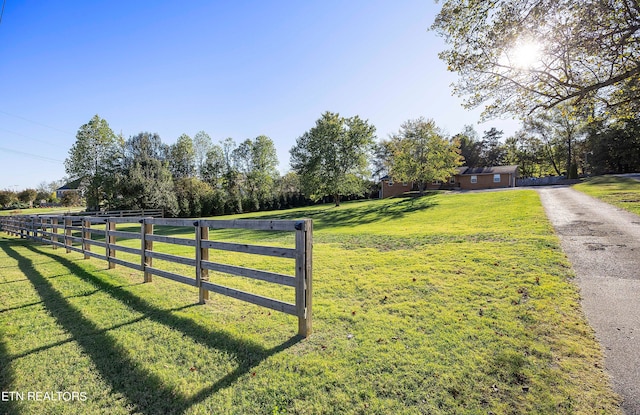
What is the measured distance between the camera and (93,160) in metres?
34.6

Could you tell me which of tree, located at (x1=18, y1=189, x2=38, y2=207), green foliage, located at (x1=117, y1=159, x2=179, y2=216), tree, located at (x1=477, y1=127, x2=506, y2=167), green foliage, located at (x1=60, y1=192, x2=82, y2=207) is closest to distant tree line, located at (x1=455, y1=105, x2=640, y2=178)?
tree, located at (x1=477, y1=127, x2=506, y2=167)

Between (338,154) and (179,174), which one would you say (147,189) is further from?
(338,154)

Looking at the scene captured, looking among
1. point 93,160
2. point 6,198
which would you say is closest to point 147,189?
point 93,160

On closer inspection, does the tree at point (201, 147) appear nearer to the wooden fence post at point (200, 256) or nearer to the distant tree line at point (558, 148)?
the wooden fence post at point (200, 256)

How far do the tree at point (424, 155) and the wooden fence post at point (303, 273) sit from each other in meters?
27.1

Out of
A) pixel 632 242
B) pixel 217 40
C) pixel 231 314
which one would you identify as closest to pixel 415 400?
pixel 231 314

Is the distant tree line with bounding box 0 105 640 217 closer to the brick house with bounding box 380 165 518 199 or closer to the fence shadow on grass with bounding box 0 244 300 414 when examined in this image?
the brick house with bounding box 380 165 518 199

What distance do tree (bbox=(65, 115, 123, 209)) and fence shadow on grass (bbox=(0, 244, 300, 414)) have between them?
35.4 meters

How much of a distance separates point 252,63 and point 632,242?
16760mm

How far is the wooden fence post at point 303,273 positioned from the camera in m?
3.53

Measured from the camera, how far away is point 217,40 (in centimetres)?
1298

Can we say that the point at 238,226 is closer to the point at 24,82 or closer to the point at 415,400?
the point at 415,400

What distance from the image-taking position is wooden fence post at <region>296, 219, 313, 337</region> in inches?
139

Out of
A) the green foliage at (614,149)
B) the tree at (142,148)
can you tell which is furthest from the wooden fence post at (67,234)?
the green foliage at (614,149)
